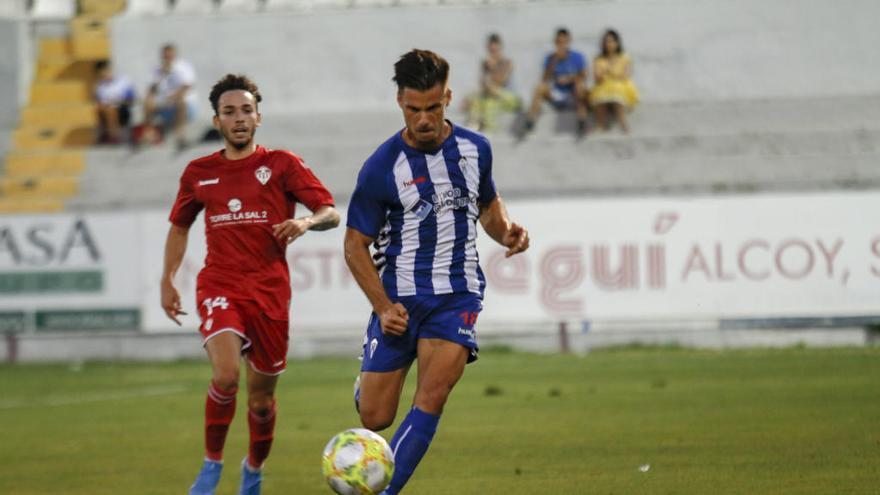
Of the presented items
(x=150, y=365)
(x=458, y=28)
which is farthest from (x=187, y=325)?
(x=458, y=28)

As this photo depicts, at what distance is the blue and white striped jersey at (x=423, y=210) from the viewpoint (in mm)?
8016

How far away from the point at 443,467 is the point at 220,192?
233 centimetres

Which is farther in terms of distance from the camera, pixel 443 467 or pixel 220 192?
pixel 443 467

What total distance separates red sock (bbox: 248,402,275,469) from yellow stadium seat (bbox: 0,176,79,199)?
1702 centimetres

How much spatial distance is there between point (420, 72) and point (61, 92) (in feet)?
72.9

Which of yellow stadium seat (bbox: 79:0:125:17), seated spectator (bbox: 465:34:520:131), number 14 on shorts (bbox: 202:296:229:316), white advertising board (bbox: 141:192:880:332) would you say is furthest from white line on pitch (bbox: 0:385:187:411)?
yellow stadium seat (bbox: 79:0:125:17)

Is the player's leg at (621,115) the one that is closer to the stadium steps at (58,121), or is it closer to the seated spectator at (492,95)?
the seated spectator at (492,95)

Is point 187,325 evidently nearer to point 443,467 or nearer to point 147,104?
point 147,104

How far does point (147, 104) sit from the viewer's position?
26797 mm

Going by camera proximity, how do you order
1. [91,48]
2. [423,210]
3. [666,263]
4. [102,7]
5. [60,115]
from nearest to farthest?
[423,210], [666,263], [60,115], [91,48], [102,7]

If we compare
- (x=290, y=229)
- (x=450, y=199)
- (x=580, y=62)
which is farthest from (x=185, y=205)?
(x=580, y=62)

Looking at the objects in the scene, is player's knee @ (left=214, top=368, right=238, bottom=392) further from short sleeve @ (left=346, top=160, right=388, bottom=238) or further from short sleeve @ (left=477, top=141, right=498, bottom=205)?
short sleeve @ (left=477, top=141, right=498, bottom=205)

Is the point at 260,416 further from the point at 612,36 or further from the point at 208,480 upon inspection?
the point at 612,36

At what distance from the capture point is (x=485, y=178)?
8250mm
